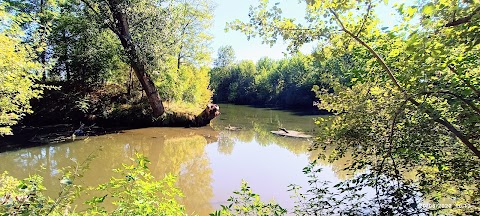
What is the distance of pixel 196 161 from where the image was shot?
35.8 ft

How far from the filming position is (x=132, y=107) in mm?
17391

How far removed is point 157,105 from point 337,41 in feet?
47.9

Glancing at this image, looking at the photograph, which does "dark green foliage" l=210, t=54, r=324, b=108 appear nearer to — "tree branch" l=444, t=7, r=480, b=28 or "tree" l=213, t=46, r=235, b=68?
"tree" l=213, t=46, r=235, b=68

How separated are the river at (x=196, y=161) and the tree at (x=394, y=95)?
11.3ft

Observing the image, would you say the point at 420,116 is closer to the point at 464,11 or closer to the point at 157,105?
the point at 464,11

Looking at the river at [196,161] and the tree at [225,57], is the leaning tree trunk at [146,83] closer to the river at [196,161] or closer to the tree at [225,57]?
the river at [196,161]

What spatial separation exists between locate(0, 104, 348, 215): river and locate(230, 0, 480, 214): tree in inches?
135

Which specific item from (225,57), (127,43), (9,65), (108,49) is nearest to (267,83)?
(225,57)

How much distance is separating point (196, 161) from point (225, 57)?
57.4 meters

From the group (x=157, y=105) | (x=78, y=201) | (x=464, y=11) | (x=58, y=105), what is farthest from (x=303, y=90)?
(x=464, y=11)

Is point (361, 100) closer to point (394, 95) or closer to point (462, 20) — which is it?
point (394, 95)

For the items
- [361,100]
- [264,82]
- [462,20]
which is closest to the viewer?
[462,20]

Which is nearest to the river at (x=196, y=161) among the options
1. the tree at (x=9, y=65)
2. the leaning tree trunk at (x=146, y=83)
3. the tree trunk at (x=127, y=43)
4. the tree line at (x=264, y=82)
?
the leaning tree trunk at (x=146, y=83)

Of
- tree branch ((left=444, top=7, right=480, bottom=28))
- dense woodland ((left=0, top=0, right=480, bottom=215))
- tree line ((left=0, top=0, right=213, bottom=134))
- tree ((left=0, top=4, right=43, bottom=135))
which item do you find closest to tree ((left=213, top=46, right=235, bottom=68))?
tree line ((left=0, top=0, right=213, bottom=134))
